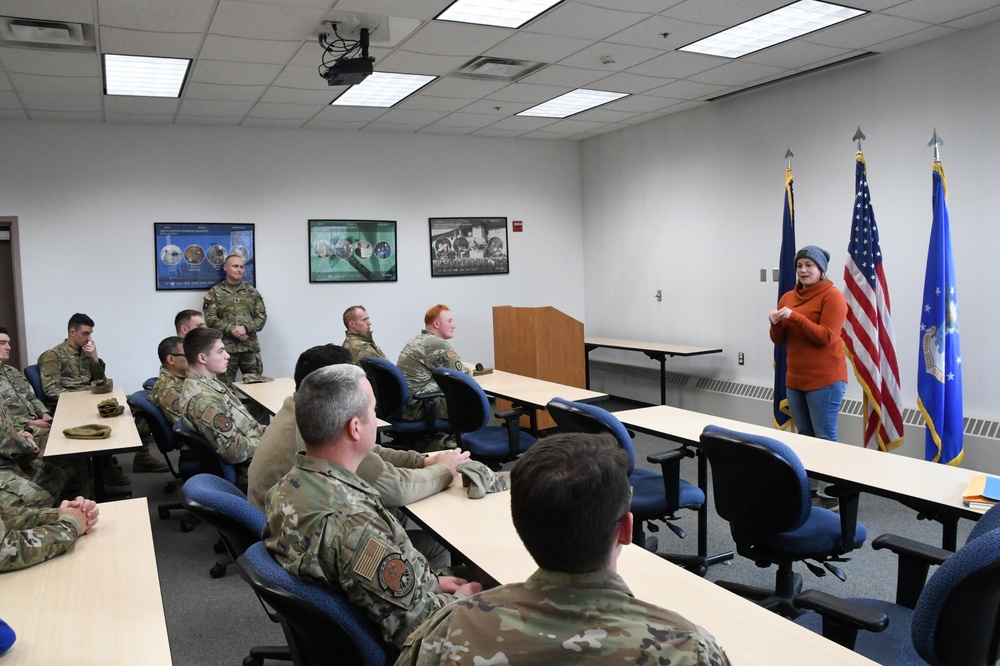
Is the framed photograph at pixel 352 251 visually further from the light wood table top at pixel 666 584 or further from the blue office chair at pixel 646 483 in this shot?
the light wood table top at pixel 666 584

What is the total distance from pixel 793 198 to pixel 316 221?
4.71 metres

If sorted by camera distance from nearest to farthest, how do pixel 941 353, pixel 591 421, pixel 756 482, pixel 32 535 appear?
pixel 32 535
pixel 756 482
pixel 591 421
pixel 941 353

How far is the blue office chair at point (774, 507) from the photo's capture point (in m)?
2.60

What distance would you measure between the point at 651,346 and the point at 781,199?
195cm

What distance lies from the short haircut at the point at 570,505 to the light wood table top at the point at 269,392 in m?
3.83

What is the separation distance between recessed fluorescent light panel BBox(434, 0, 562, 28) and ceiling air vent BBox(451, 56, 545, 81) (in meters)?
0.80

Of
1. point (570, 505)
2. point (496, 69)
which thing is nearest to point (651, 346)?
point (496, 69)

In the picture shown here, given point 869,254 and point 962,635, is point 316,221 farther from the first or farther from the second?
point 962,635

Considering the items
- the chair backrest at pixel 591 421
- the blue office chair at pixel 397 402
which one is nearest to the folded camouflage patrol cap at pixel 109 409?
the blue office chair at pixel 397 402

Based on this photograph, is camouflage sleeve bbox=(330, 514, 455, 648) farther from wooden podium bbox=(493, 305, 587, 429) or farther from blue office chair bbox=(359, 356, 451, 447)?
wooden podium bbox=(493, 305, 587, 429)

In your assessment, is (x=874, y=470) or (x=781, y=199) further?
(x=781, y=199)

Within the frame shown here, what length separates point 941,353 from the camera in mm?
4750

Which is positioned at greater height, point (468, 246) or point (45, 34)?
point (45, 34)

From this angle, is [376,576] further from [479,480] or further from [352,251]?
[352,251]
